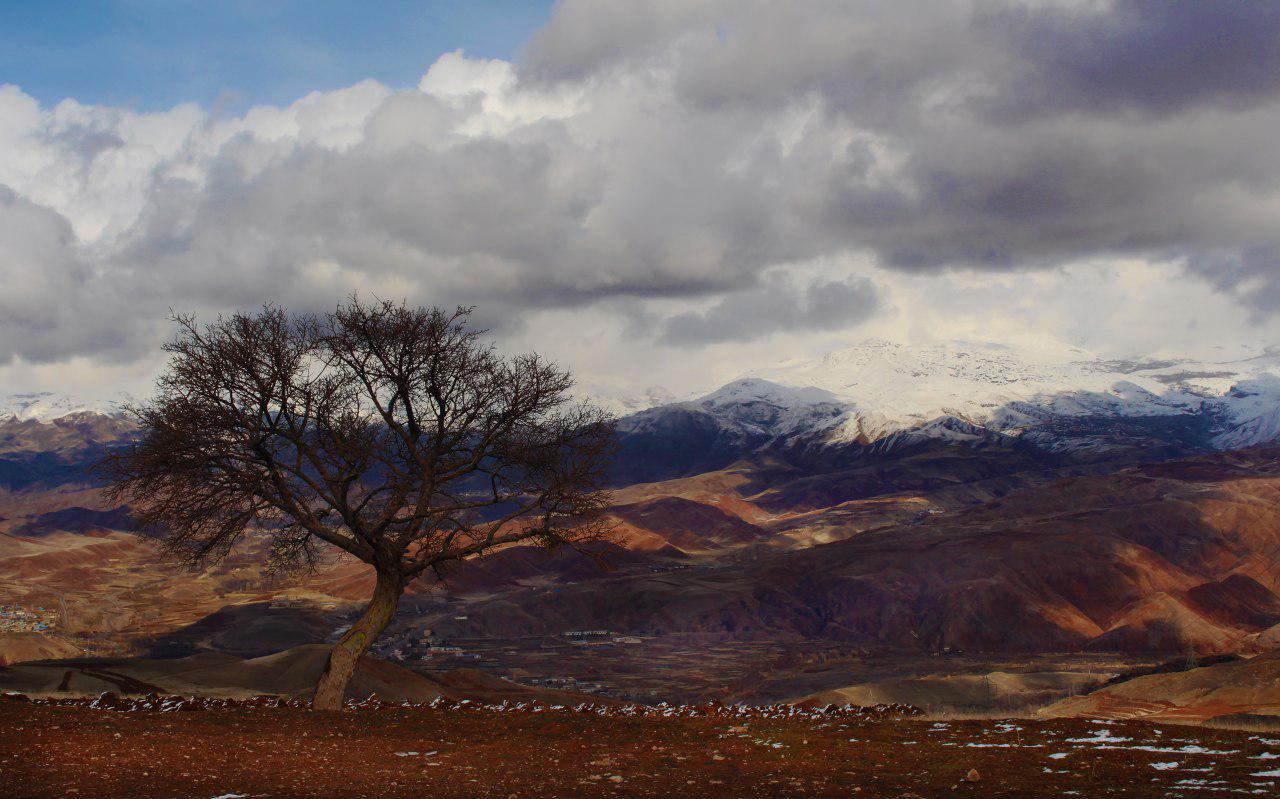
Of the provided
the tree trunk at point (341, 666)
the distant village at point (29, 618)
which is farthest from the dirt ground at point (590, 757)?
the distant village at point (29, 618)

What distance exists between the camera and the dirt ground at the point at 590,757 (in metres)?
13.4

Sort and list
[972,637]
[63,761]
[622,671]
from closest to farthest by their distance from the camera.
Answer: [63,761]
[622,671]
[972,637]

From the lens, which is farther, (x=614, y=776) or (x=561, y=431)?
(x=561, y=431)

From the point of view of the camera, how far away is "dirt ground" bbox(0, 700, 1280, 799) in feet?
44.0

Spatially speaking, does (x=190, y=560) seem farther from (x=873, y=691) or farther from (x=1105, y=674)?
(x=1105, y=674)

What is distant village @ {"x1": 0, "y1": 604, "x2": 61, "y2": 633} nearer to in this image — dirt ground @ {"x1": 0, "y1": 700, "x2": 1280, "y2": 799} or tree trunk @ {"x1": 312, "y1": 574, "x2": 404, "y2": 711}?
tree trunk @ {"x1": 312, "y1": 574, "x2": 404, "y2": 711}

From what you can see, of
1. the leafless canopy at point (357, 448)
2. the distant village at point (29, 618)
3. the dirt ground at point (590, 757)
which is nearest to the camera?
the dirt ground at point (590, 757)

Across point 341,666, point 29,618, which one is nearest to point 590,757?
point 341,666

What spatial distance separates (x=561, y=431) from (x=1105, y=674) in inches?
3721

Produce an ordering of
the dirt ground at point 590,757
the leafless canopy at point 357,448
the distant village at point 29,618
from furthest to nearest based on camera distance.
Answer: the distant village at point 29,618 → the leafless canopy at point 357,448 → the dirt ground at point 590,757

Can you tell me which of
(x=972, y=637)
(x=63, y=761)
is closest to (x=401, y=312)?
(x=63, y=761)

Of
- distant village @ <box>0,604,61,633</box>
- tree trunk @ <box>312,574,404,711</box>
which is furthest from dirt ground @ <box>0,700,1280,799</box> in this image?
distant village @ <box>0,604,61,633</box>

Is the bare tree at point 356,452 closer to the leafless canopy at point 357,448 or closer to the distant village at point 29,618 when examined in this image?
the leafless canopy at point 357,448

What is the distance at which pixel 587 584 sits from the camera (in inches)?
6988
